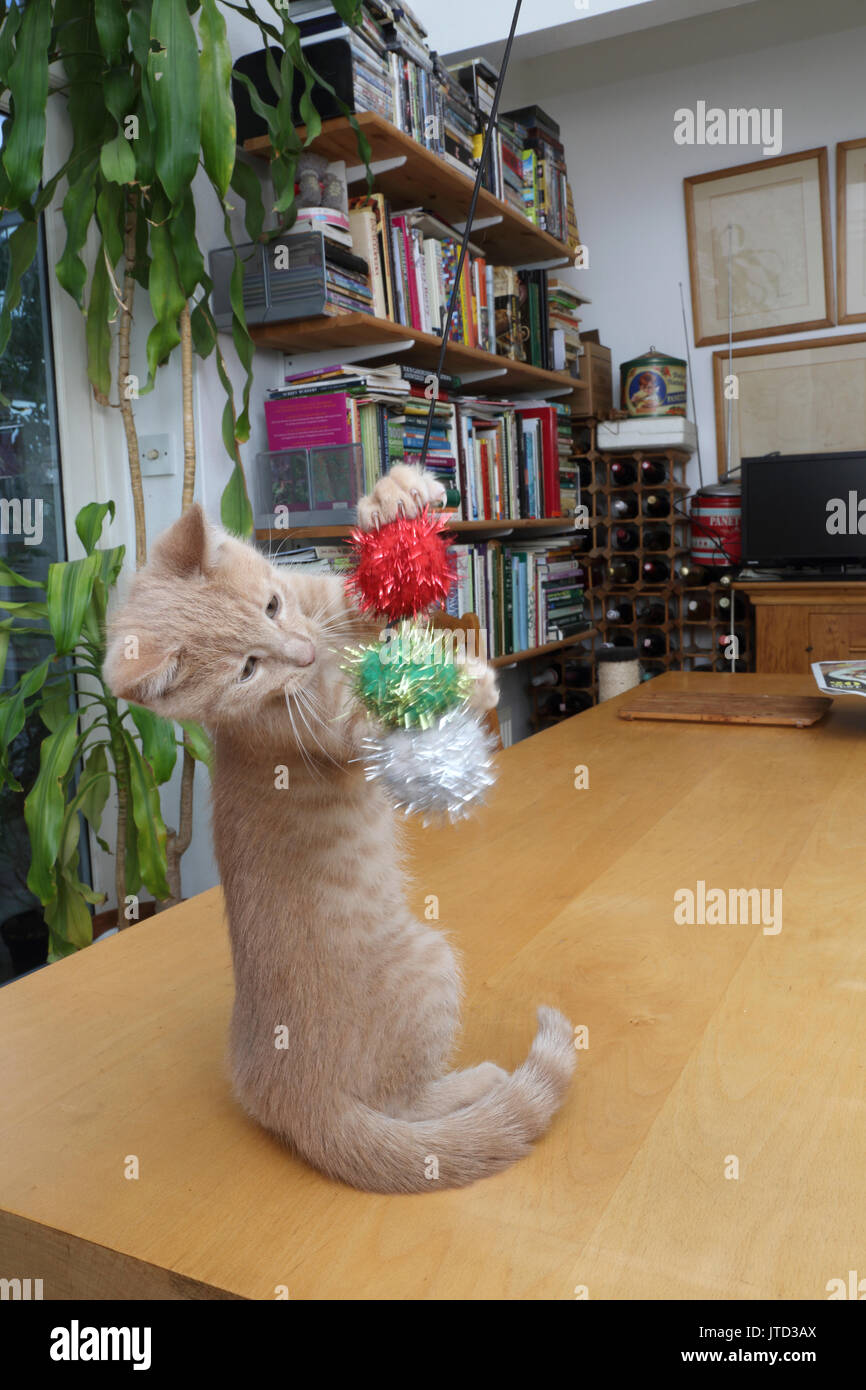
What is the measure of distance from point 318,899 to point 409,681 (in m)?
0.17

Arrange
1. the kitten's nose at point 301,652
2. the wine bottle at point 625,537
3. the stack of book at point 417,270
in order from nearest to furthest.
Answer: the kitten's nose at point 301,652, the stack of book at point 417,270, the wine bottle at point 625,537

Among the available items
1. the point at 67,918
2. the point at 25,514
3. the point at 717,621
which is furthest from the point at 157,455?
the point at 717,621

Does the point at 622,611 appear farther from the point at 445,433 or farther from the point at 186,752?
the point at 186,752

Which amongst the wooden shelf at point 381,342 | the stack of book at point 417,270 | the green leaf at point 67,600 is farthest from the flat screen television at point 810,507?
the green leaf at point 67,600

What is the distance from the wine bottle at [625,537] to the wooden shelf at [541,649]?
344 millimetres

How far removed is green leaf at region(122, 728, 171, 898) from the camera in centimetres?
183

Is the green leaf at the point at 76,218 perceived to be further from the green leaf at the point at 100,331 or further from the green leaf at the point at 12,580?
the green leaf at the point at 12,580

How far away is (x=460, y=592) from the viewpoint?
2938 mm

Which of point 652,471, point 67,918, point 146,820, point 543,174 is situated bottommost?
point 67,918

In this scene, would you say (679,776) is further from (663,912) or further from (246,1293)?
(246,1293)

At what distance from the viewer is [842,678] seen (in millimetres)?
1627

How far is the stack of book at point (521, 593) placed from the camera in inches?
121

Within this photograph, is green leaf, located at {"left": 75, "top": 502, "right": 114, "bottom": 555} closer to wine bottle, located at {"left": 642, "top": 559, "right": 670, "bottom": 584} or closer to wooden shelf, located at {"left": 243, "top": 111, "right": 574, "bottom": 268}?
wooden shelf, located at {"left": 243, "top": 111, "right": 574, "bottom": 268}
